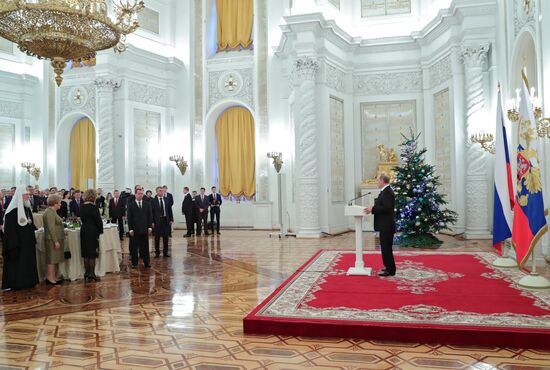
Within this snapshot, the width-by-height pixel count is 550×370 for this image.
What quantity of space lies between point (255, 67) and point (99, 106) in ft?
17.9

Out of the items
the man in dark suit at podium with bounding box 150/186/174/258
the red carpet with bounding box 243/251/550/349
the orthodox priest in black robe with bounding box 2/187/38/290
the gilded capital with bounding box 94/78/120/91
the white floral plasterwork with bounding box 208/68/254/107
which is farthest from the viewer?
the white floral plasterwork with bounding box 208/68/254/107

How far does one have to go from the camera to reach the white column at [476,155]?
11328 millimetres

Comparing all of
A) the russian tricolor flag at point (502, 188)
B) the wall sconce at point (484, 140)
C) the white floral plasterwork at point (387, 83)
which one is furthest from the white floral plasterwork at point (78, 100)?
the russian tricolor flag at point (502, 188)

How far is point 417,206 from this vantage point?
10430mm

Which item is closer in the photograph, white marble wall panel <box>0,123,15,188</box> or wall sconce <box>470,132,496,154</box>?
wall sconce <box>470,132,496,154</box>

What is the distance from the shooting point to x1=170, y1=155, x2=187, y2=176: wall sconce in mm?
16156

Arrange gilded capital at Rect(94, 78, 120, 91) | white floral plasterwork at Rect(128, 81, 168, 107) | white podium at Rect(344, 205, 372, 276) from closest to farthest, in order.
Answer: white podium at Rect(344, 205, 372, 276), gilded capital at Rect(94, 78, 120, 91), white floral plasterwork at Rect(128, 81, 168, 107)

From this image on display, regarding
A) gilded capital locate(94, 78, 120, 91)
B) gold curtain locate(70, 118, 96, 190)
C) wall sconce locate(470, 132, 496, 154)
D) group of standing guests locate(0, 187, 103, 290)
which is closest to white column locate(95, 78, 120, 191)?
gilded capital locate(94, 78, 120, 91)

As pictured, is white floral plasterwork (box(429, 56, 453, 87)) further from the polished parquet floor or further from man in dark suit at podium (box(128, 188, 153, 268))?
man in dark suit at podium (box(128, 188, 153, 268))

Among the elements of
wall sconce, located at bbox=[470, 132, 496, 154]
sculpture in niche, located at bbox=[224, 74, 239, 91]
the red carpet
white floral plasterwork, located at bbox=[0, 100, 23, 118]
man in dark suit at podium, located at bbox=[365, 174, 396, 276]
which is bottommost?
the red carpet

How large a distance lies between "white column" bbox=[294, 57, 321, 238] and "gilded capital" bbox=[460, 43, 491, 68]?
390 cm

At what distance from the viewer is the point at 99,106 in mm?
15055

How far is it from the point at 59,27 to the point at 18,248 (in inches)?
128

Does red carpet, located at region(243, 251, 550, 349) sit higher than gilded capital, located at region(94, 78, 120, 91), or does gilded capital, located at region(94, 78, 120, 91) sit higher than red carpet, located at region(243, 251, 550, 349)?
gilded capital, located at region(94, 78, 120, 91)
